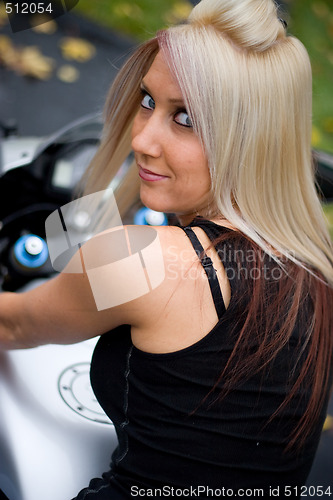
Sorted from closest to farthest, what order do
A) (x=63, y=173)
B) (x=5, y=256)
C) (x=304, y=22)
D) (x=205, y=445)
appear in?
(x=205, y=445), (x=5, y=256), (x=63, y=173), (x=304, y=22)

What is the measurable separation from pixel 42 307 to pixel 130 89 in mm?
622

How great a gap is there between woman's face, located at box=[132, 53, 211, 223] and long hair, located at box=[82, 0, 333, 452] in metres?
0.03

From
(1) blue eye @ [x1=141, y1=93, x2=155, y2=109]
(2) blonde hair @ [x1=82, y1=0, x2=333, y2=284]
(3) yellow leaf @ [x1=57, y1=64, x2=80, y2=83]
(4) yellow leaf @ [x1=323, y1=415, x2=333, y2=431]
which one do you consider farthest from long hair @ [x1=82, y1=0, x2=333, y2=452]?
(3) yellow leaf @ [x1=57, y1=64, x2=80, y2=83]

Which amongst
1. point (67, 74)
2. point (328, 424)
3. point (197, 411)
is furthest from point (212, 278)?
point (67, 74)

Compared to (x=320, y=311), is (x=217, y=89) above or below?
above

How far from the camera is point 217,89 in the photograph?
116 cm

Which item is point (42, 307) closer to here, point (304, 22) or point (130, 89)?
point (130, 89)

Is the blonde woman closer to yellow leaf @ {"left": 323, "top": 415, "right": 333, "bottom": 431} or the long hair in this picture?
the long hair

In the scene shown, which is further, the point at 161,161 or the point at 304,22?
the point at 304,22

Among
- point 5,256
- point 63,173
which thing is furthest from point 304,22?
point 5,256

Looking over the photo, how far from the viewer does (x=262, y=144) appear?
4.05 ft

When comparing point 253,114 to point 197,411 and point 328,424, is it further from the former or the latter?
point 328,424

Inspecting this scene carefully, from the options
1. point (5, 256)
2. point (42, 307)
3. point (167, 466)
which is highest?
point (42, 307)

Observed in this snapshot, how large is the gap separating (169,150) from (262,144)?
7.7 inches
